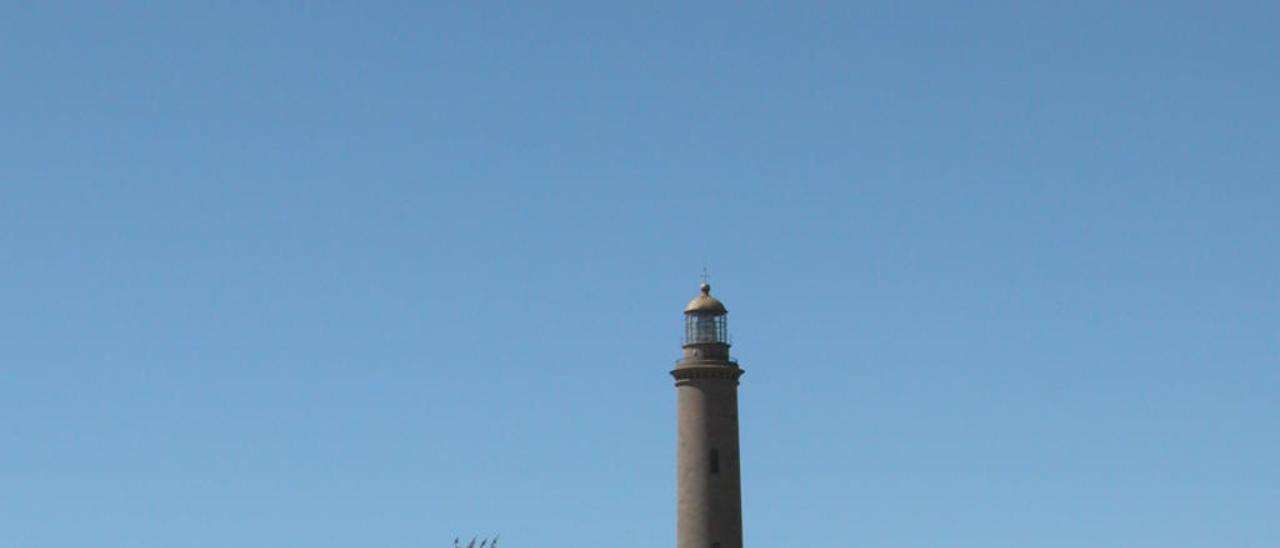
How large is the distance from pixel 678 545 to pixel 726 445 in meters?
4.46

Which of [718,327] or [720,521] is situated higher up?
[718,327]

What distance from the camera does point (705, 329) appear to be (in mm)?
123375

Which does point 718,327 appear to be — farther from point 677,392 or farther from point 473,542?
point 473,542

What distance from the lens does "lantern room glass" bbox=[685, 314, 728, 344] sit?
4845 inches

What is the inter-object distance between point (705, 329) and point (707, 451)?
19.9ft

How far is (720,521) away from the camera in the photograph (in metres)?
119

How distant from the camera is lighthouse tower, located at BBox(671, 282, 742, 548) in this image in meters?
119

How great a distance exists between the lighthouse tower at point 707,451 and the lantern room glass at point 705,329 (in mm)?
978

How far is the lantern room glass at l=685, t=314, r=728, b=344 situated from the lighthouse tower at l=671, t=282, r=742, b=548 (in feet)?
3.21

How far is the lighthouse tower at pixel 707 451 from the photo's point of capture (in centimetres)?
11931

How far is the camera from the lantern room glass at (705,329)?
123 m

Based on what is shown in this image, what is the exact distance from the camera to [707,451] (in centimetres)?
11969

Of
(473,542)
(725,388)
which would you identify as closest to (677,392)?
(725,388)

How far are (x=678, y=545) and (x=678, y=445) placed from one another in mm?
4080
